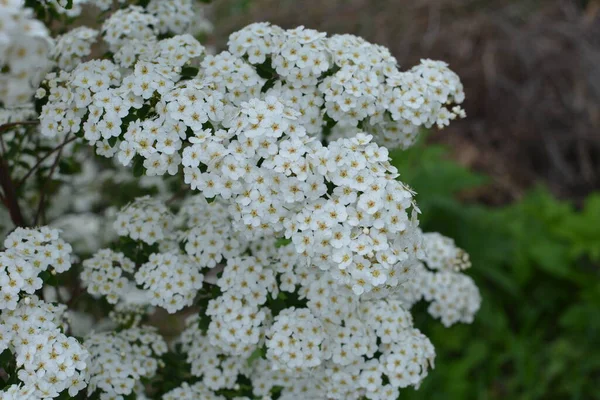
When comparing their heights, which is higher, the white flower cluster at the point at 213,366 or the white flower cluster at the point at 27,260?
the white flower cluster at the point at 27,260

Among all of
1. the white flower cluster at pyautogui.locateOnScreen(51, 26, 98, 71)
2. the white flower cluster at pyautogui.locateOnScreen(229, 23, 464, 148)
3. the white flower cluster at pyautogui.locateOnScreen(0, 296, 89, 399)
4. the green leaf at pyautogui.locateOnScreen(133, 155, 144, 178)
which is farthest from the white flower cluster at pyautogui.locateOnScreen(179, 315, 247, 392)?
the white flower cluster at pyautogui.locateOnScreen(51, 26, 98, 71)

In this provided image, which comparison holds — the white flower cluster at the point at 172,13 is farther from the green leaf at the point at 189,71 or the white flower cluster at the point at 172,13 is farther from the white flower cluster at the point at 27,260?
the white flower cluster at the point at 27,260

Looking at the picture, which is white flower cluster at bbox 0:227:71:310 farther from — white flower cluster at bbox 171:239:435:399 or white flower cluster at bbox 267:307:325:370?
white flower cluster at bbox 267:307:325:370

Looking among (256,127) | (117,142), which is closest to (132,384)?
(117,142)

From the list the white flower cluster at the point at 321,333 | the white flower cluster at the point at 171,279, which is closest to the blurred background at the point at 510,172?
the white flower cluster at the point at 321,333

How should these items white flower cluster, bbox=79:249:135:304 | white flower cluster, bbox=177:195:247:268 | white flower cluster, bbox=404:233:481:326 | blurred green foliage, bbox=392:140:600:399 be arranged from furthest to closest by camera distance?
blurred green foliage, bbox=392:140:600:399
white flower cluster, bbox=404:233:481:326
white flower cluster, bbox=79:249:135:304
white flower cluster, bbox=177:195:247:268

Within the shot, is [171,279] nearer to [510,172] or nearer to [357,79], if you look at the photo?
[357,79]

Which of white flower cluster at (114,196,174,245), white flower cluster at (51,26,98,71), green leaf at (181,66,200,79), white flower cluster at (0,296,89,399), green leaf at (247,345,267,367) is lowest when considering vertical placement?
white flower cluster at (0,296,89,399)
